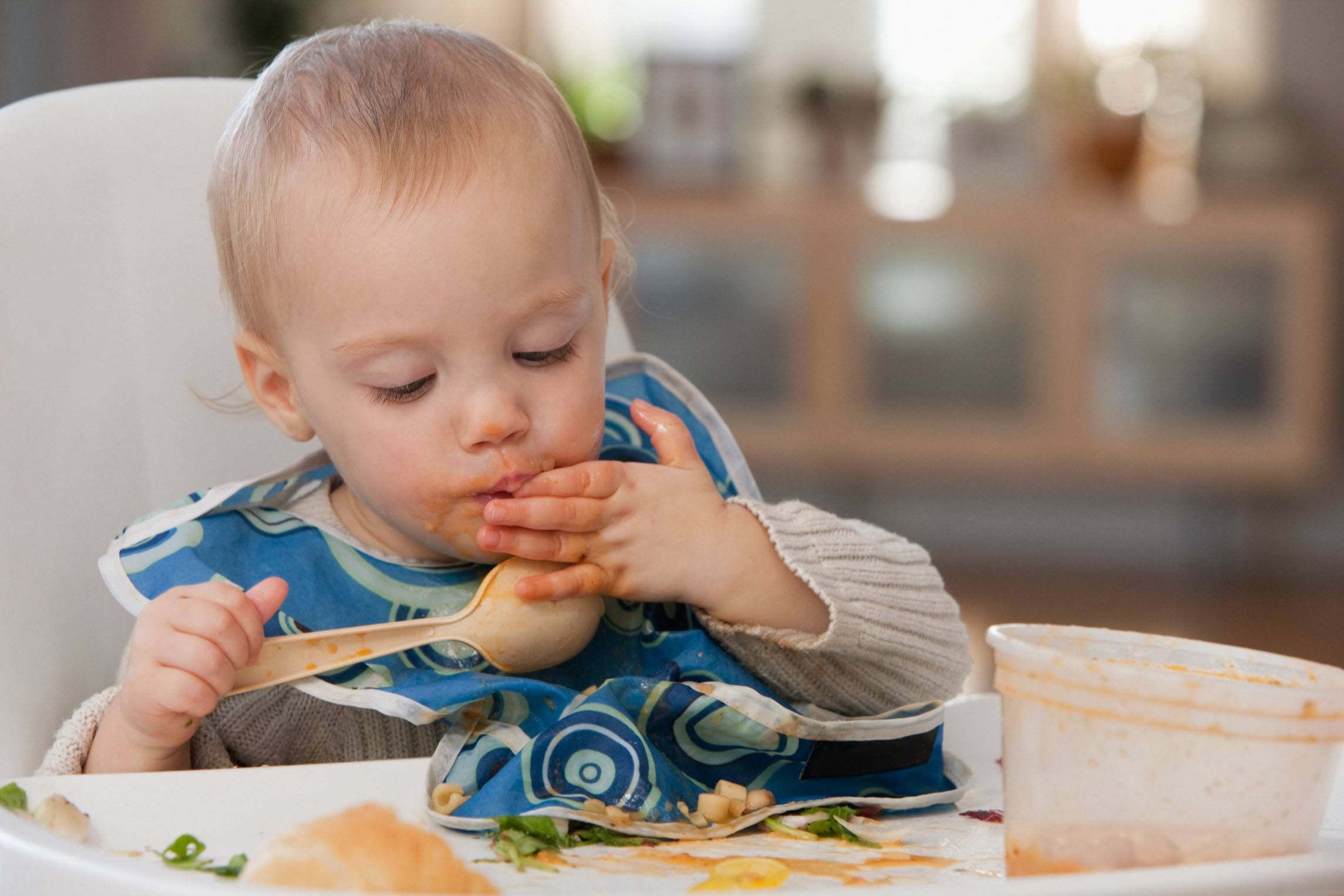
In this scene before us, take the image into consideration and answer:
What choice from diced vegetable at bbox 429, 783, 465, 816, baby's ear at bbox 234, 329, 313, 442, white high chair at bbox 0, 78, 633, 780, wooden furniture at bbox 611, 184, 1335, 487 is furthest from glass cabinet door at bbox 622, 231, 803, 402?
diced vegetable at bbox 429, 783, 465, 816

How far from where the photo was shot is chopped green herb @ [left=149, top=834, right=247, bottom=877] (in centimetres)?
50

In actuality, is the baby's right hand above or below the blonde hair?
below

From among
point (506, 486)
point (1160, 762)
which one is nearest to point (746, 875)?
point (1160, 762)

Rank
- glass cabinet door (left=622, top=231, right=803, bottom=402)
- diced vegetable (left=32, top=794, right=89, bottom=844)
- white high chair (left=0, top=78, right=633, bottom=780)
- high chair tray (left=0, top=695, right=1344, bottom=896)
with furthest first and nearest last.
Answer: glass cabinet door (left=622, top=231, right=803, bottom=402), white high chair (left=0, top=78, right=633, bottom=780), diced vegetable (left=32, top=794, right=89, bottom=844), high chair tray (left=0, top=695, right=1344, bottom=896)

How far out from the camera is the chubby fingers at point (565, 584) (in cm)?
68

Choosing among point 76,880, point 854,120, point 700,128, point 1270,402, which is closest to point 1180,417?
point 1270,402

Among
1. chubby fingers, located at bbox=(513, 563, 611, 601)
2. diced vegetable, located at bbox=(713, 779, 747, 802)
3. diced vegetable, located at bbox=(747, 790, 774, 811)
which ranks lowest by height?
diced vegetable, located at bbox=(747, 790, 774, 811)

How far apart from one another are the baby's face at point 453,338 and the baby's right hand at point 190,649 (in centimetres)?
9

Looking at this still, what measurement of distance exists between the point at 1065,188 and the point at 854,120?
0.57 m

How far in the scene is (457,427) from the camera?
0.68m

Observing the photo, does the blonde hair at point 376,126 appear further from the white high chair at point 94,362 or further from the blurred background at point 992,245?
the blurred background at point 992,245

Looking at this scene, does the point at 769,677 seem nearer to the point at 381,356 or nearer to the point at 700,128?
the point at 381,356

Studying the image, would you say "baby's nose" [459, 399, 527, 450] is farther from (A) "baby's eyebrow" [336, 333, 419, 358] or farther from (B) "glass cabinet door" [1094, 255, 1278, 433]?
(B) "glass cabinet door" [1094, 255, 1278, 433]

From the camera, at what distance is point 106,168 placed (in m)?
0.89
